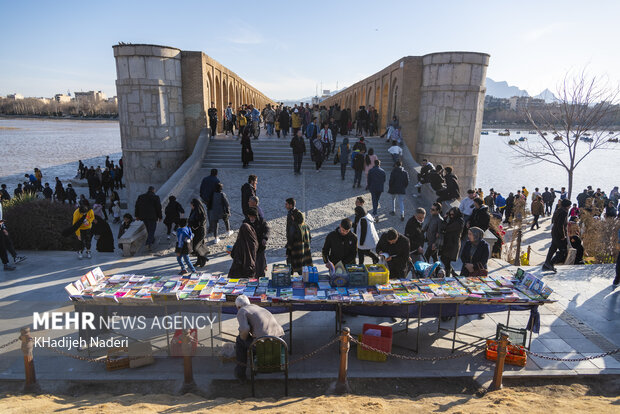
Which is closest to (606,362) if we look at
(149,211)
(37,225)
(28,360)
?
(28,360)

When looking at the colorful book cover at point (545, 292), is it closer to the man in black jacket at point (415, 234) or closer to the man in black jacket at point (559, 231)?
the man in black jacket at point (415, 234)

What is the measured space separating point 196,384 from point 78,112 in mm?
152913

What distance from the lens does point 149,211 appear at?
9.12m

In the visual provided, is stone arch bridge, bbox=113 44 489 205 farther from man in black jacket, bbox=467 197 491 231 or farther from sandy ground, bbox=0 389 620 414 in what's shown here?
sandy ground, bbox=0 389 620 414

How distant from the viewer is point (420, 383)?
16.2 ft

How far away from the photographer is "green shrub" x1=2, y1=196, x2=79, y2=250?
9.61 metres

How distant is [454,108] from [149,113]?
1120 centimetres

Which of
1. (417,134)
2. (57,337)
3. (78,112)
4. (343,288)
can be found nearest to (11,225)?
(57,337)

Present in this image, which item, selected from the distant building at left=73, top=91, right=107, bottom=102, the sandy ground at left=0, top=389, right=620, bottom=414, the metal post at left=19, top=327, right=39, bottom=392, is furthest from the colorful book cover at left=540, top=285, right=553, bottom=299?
the distant building at left=73, top=91, right=107, bottom=102

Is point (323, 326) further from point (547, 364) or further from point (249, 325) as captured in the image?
point (547, 364)

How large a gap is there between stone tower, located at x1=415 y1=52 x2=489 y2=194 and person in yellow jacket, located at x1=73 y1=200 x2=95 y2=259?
12.0 metres

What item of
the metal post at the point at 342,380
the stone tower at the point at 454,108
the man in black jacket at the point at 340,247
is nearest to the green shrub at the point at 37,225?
the man in black jacket at the point at 340,247

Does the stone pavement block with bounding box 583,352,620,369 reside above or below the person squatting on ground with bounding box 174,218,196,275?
below

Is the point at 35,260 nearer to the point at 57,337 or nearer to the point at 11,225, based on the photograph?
the point at 11,225
